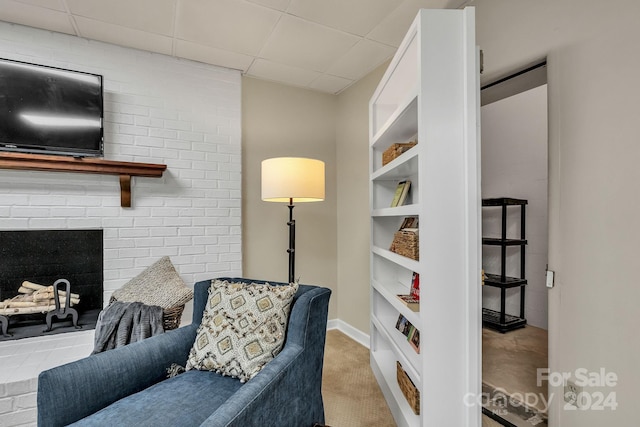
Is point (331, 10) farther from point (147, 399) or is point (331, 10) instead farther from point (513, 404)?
point (513, 404)

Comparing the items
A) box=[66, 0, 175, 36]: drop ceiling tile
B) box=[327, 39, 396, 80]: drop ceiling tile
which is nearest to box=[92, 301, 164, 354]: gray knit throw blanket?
box=[66, 0, 175, 36]: drop ceiling tile

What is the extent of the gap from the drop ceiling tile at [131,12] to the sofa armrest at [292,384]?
2039 mm

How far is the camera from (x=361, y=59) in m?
2.66

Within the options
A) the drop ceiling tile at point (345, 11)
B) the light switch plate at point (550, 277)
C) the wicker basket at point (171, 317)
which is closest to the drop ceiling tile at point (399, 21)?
the drop ceiling tile at point (345, 11)

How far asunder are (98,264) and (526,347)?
3.58 m

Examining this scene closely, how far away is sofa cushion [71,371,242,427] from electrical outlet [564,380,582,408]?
1.47 metres

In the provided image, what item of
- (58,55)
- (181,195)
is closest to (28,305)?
(181,195)

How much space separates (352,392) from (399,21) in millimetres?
2551

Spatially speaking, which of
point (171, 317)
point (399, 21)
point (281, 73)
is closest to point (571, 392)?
point (171, 317)

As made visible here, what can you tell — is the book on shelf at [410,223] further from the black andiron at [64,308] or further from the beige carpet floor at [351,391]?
the black andiron at [64,308]

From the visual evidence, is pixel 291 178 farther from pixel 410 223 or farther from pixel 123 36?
pixel 123 36

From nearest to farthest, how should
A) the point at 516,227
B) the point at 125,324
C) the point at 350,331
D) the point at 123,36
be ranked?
the point at 125,324, the point at 123,36, the point at 350,331, the point at 516,227

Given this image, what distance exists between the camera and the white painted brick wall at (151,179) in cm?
221

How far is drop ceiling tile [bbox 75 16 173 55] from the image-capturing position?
2.16 metres
